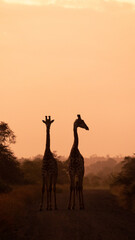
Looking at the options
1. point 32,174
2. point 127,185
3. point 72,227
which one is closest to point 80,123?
point 127,185

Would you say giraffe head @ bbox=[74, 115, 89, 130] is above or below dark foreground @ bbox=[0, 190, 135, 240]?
above

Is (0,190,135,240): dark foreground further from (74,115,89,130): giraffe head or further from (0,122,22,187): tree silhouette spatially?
(0,122,22,187): tree silhouette

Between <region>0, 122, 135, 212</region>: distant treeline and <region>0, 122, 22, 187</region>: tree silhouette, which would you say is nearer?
<region>0, 122, 135, 212</region>: distant treeline

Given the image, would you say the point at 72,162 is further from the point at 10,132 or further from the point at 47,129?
the point at 10,132

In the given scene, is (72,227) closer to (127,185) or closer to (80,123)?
(80,123)

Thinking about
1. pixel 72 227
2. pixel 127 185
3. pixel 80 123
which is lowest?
pixel 72 227

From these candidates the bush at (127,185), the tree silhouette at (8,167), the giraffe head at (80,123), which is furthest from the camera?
the tree silhouette at (8,167)

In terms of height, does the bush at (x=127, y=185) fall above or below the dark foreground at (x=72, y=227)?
above

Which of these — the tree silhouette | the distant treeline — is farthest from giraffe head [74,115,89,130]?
the tree silhouette

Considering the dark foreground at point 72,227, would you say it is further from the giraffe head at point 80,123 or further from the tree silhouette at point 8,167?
the tree silhouette at point 8,167

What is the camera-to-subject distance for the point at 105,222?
1620cm

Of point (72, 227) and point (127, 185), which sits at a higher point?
point (127, 185)

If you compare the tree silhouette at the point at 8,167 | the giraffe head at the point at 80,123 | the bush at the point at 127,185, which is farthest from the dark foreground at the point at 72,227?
the tree silhouette at the point at 8,167

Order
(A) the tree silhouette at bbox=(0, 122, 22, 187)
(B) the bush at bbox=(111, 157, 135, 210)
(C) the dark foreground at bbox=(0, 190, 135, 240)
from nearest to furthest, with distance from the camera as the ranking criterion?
(C) the dark foreground at bbox=(0, 190, 135, 240), (B) the bush at bbox=(111, 157, 135, 210), (A) the tree silhouette at bbox=(0, 122, 22, 187)
